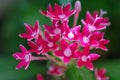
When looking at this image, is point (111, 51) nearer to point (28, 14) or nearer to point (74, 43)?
point (28, 14)

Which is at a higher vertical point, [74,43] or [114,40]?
[74,43]

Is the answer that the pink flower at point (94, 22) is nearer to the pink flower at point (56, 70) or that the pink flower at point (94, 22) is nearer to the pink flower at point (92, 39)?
the pink flower at point (92, 39)

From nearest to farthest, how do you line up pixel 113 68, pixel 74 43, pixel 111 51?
1. pixel 74 43
2. pixel 113 68
3. pixel 111 51

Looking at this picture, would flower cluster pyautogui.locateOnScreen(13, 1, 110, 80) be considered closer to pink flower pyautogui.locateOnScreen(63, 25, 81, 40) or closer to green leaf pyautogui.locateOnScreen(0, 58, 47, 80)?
pink flower pyautogui.locateOnScreen(63, 25, 81, 40)

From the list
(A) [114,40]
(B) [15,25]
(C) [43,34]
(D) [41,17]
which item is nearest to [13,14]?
(B) [15,25]

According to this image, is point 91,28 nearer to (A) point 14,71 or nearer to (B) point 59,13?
(B) point 59,13

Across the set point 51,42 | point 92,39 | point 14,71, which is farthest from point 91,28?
point 14,71

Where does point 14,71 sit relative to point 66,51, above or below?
below

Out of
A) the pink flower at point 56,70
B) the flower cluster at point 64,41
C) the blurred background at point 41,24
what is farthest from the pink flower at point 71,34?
the blurred background at point 41,24

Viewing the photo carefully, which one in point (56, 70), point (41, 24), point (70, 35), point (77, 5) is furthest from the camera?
point (41, 24)
